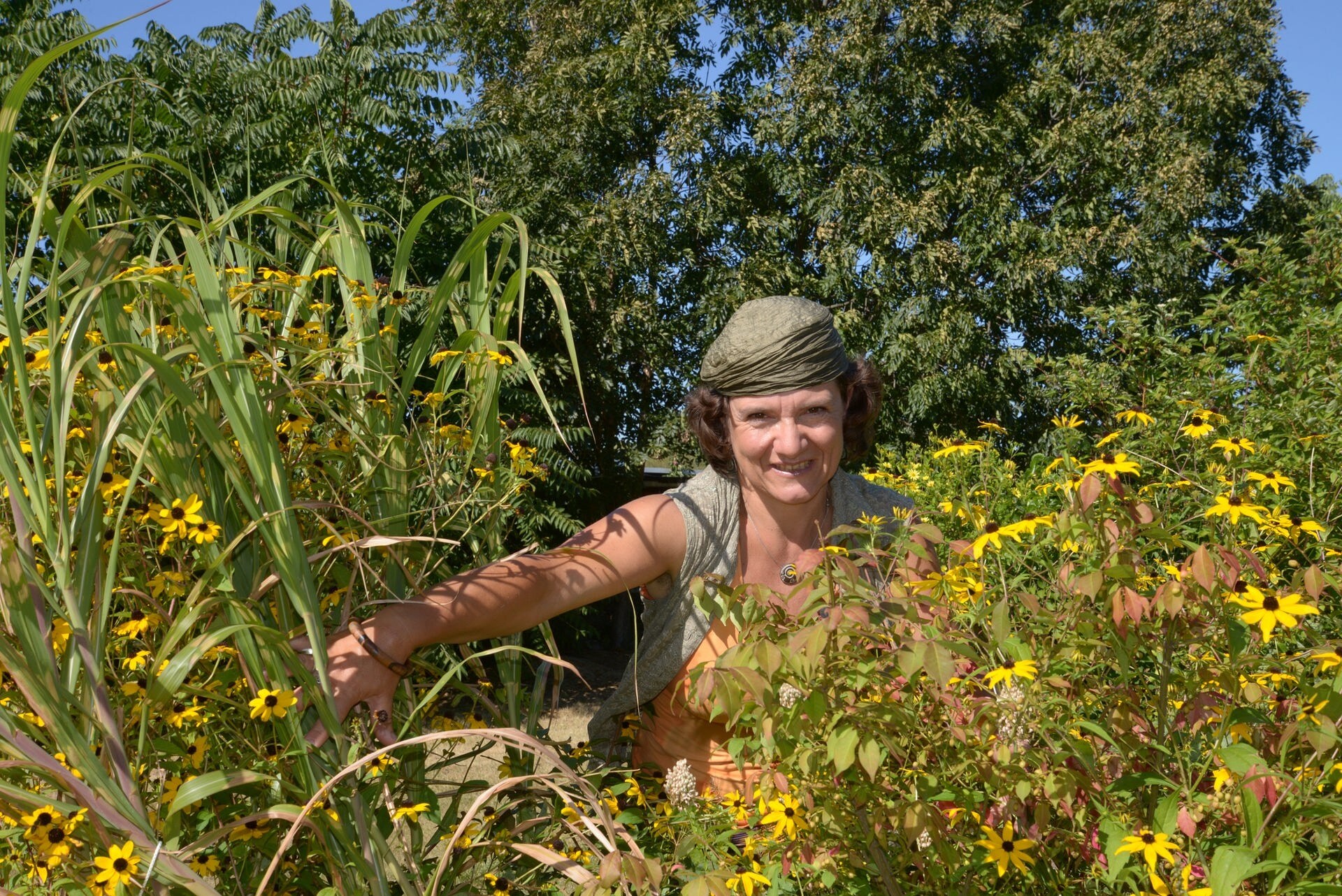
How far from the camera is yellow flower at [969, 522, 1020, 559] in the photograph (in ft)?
3.41

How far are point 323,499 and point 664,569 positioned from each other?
0.79 metres

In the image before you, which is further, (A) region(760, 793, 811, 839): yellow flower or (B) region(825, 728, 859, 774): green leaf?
(A) region(760, 793, 811, 839): yellow flower

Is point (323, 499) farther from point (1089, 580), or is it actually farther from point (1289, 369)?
point (1289, 369)

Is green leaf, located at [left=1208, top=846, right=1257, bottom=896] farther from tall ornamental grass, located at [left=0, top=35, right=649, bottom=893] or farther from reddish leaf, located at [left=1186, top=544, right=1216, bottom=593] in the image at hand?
tall ornamental grass, located at [left=0, top=35, right=649, bottom=893]

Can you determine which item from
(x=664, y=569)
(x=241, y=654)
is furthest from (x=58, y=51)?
(x=664, y=569)

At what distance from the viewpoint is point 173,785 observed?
109 centimetres

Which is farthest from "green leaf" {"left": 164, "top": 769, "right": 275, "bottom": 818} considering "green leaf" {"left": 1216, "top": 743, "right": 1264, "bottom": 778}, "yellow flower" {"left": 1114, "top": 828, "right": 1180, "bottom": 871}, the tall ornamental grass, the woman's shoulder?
the woman's shoulder

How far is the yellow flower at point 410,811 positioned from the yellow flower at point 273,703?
22 cm

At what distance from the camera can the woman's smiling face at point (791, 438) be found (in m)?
1.92

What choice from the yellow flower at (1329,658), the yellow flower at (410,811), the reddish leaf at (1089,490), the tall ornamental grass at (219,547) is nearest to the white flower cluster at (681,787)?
the tall ornamental grass at (219,547)

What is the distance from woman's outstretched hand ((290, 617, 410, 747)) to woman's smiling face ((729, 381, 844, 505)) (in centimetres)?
92

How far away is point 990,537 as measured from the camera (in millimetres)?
1035

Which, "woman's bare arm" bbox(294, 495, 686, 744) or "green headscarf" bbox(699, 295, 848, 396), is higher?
"green headscarf" bbox(699, 295, 848, 396)

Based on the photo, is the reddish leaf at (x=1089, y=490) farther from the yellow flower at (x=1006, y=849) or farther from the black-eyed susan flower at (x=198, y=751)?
the black-eyed susan flower at (x=198, y=751)
